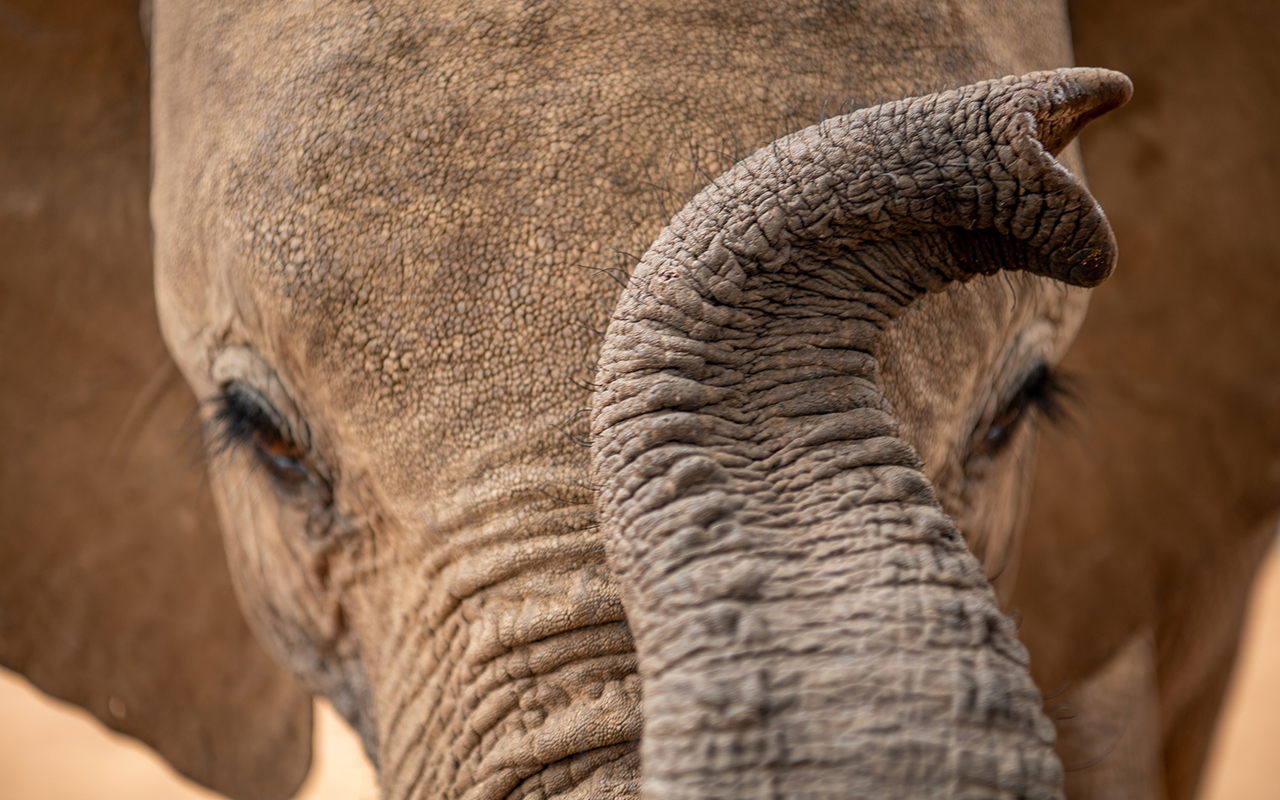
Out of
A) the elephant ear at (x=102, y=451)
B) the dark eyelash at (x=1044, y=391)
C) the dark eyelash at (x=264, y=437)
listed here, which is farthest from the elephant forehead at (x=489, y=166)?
the elephant ear at (x=102, y=451)

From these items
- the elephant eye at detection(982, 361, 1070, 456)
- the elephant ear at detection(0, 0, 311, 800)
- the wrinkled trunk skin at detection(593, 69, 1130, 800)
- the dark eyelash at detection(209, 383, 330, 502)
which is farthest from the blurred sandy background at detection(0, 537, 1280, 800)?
the wrinkled trunk skin at detection(593, 69, 1130, 800)

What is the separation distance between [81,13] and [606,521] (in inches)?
62.1

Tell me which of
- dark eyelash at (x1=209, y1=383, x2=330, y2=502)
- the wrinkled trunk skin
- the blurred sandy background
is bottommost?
the blurred sandy background

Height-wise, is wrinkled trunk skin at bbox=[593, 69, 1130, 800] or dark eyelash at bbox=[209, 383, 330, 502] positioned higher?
wrinkled trunk skin at bbox=[593, 69, 1130, 800]

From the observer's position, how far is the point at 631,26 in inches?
43.9

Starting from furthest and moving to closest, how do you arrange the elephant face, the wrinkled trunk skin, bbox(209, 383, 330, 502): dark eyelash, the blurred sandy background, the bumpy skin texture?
the blurred sandy background
the bumpy skin texture
bbox(209, 383, 330, 502): dark eyelash
the elephant face
the wrinkled trunk skin

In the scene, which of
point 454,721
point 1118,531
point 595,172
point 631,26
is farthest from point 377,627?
point 1118,531

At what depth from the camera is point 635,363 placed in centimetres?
82

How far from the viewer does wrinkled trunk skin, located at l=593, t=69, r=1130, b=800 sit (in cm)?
67

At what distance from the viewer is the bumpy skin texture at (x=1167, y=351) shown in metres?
1.92

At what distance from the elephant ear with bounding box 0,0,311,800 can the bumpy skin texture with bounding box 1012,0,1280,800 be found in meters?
1.49

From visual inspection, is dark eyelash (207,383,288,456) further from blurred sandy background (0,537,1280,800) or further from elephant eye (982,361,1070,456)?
blurred sandy background (0,537,1280,800)

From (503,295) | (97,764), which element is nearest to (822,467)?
(503,295)

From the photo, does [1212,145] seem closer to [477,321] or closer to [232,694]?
[477,321]
